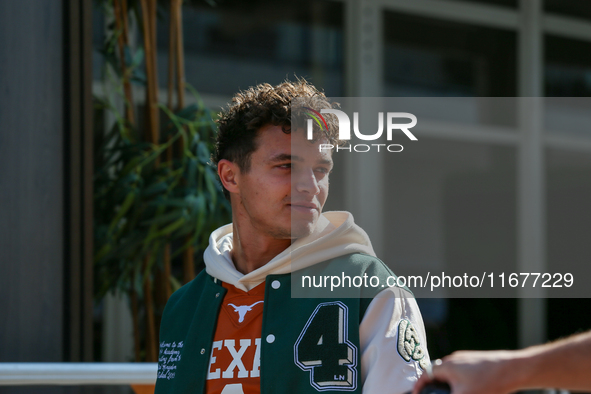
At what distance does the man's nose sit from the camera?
1.67 m

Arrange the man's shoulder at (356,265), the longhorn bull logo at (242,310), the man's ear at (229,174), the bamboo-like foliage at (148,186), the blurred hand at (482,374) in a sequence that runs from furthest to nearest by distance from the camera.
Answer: the bamboo-like foliage at (148,186) < the man's ear at (229,174) < the longhorn bull logo at (242,310) < the man's shoulder at (356,265) < the blurred hand at (482,374)

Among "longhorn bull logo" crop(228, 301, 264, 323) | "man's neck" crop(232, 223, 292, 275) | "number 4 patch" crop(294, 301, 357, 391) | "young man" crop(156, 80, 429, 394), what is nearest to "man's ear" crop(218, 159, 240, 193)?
"young man" crop(156, 80, 429, 394)

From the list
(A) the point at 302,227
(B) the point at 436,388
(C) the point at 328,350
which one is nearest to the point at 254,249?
(A) the point at 302,227

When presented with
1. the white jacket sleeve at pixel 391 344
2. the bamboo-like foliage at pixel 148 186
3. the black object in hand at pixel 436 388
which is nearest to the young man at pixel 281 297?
the white jacket sleeve at pixel 391 344

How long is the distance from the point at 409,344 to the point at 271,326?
0.32 metres

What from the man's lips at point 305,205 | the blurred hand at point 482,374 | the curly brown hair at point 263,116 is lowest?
the blurred hand at point 482,374

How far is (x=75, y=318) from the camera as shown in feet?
7.91

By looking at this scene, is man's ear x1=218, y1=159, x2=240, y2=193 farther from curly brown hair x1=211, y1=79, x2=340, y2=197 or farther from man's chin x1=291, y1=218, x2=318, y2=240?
man's chin x1=291, y1=218, x2=318, y2=240

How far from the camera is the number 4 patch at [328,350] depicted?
4.62 feet

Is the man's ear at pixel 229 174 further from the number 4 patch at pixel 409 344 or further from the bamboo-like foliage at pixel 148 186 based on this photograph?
the bamboo-like foliage at pixel 148 186

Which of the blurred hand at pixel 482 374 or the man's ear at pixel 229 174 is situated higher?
the man's ear at pixel 229 174

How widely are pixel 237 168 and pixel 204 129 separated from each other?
50.0 inches

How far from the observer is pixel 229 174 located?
6.04 ft

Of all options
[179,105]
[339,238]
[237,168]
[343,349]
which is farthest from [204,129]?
[343,349]
